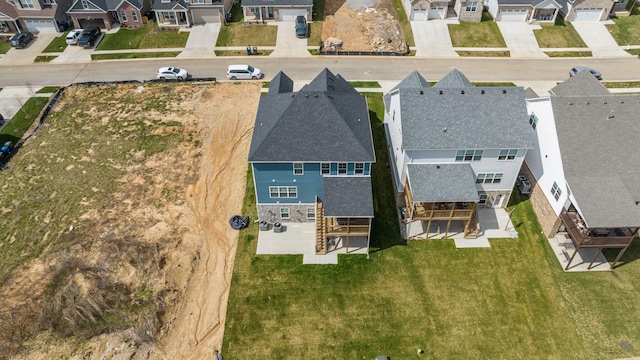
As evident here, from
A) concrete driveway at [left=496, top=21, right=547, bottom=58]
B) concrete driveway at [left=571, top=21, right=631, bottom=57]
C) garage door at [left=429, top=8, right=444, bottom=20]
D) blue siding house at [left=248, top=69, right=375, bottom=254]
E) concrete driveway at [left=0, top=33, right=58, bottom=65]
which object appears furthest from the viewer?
garage door at [left=429, top=8, right=444, bottom=20]

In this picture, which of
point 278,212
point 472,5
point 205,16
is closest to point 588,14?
point 472,5

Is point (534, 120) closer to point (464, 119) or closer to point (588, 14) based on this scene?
point (464, 119)

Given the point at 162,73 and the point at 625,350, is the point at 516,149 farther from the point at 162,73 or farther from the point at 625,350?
the point at 162,73

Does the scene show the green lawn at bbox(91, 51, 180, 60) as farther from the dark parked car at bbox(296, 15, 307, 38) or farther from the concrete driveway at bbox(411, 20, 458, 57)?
the concrete driveway at bbox(411, 20, 458, 57)

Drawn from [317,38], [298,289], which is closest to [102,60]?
[317,38]

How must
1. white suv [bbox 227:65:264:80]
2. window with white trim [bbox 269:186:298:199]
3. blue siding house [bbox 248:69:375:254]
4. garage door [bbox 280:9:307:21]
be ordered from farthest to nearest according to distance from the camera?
garage door [bbox 280:9:307:21] → white suv [bbox 227:65:264:80] → window with white trim [bbox 269:186:298:199] → blue siding house [bbox 248:69:375:254]

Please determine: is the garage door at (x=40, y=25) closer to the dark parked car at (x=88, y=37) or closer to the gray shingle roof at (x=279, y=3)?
the dark parked car at (x=88, y=37)

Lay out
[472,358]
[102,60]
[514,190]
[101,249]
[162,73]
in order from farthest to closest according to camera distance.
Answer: [102,60], [162,73], [514,190], [101,249], [472,358]

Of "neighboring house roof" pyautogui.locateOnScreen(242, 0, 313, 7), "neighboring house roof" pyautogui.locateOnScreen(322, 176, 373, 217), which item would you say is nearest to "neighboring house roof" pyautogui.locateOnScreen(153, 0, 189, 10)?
"neighboring house roof" pyautogui.locateOnScreen(242, 0, 313, 7)
